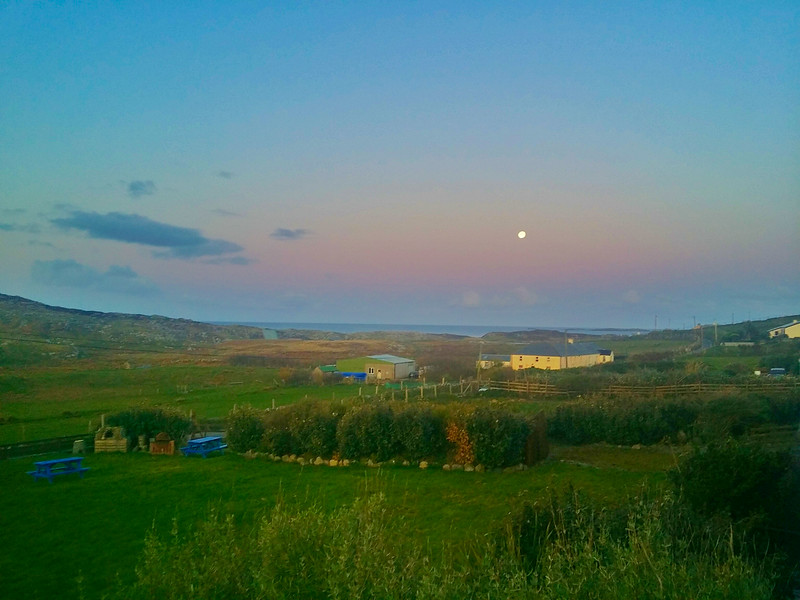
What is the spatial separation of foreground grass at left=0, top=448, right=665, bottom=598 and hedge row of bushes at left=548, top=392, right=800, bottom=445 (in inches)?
25.3

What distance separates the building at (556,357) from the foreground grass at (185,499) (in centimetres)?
2296

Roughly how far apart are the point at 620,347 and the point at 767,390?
91.7ft

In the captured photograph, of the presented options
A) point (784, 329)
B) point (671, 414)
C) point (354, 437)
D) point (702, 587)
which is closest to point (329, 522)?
point (702, 587)

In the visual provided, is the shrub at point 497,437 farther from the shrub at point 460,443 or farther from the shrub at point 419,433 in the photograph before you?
the shrub at point 419,433

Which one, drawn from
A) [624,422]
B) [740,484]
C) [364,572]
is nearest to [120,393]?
[624,422]

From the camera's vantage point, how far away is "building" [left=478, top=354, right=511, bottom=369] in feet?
115

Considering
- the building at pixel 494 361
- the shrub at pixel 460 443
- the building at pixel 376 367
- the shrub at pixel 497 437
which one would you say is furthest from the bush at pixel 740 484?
the building at pixel 494 361

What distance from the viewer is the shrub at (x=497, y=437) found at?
13.5m

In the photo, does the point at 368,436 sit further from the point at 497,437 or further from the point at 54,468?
the point at 54,468

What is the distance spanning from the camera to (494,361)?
36.9 metres

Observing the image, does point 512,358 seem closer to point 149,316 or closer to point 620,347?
point 620,347

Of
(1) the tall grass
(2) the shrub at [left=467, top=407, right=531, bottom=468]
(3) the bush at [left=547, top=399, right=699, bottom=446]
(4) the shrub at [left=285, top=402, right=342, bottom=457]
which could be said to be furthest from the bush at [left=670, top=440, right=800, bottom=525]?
(4) the shrub at [left=285, top=402, right=342, bottom=457]

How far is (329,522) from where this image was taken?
12.5 feet

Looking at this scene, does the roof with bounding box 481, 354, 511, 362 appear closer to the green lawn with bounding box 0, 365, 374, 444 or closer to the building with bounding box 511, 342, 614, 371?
the building with bounding box 511, 342, 614, 371
